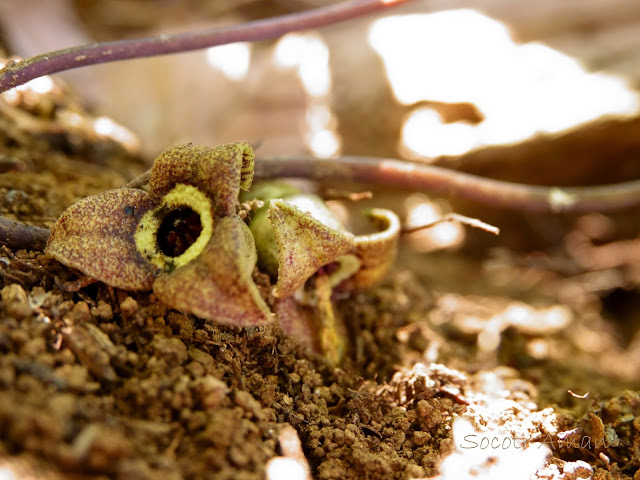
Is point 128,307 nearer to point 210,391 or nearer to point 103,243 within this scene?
point 103,243

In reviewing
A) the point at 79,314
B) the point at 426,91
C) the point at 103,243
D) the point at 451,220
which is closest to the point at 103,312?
the point at 79,314

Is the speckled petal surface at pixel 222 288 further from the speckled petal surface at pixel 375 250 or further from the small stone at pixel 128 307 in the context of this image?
the speckled petal surface at pixel 375 250

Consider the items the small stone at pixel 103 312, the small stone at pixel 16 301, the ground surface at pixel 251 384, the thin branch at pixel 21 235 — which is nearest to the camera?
the ground surface at pixel 251 384

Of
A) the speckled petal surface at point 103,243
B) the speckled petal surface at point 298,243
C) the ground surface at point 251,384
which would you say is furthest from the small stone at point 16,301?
the speckled petal surface at point 298,243

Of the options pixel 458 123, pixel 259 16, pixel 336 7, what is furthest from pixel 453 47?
pixel 259 16

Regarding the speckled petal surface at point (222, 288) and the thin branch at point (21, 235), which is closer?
the speckled petal surface at point (222, 288)

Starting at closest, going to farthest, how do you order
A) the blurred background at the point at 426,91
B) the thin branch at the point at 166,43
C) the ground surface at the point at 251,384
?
the ground surface at the point at 251,384 → the thin branch at the point at 166,43 → the blurred background at the point at 426,91

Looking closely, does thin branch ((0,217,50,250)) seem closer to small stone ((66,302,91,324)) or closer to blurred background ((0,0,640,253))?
small stone ((66,302,91,324))
